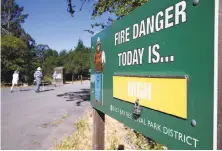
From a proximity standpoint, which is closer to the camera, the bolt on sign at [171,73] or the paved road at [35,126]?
the bolt on sign at [171,73]

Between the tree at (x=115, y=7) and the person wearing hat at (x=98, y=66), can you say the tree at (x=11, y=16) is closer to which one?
the tree at (x=115, y=7)

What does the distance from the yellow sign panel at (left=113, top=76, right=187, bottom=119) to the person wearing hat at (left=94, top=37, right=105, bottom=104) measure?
0.76 meters

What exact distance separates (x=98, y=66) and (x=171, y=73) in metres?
1.67

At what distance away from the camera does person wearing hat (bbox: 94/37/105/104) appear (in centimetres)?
301

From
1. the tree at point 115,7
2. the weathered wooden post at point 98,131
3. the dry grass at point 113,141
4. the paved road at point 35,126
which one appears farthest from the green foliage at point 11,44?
the weathered wooden post at point 98,131

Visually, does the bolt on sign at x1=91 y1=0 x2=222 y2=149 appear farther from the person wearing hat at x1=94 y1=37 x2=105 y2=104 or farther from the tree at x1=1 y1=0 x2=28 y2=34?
the tree at x1=1 y1=0 x2=28 y2=34

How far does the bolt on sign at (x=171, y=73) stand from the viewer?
1276mm

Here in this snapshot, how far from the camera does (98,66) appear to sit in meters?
3.15

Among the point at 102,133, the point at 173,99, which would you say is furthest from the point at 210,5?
the point at 102,133

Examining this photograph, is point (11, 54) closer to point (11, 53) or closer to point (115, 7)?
point (11, 53)

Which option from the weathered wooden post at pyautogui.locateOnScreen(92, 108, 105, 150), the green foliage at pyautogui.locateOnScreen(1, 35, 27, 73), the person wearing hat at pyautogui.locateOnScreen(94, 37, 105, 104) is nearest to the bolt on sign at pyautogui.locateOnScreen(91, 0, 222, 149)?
the person wearing hat at pyautogui.locateOnScreen(94, 37, 105, 104)

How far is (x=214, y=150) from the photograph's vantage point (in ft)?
4.09

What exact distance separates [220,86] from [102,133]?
7.62 feet

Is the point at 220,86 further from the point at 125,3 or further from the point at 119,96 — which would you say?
the point at 125,3
